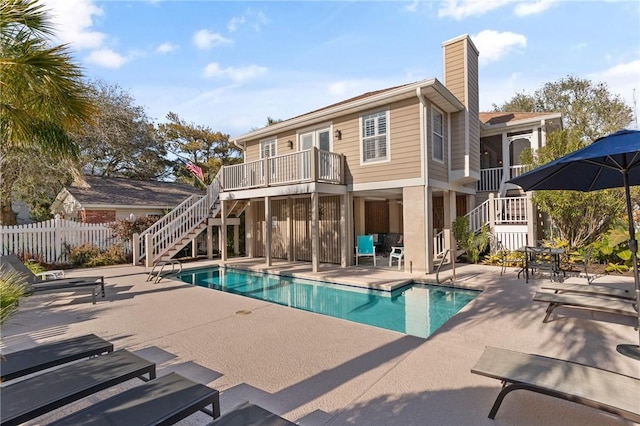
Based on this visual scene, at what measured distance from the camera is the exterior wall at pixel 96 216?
1546cm

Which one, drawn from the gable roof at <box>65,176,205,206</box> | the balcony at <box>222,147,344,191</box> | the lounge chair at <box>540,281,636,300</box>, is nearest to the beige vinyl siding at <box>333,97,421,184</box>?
the balcony at <box>222,147,344,191</box>

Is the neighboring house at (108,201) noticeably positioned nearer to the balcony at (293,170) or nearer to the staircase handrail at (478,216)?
the balcony at (293,170)

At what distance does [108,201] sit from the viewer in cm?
1566

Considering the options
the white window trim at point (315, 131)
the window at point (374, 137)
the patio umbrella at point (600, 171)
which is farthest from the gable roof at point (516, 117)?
the patio umbrella at point (600, 171)

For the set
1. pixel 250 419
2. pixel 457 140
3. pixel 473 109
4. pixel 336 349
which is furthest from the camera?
pixel 473 109

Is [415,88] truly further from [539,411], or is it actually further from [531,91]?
[531,91]

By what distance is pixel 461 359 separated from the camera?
13.5 ft

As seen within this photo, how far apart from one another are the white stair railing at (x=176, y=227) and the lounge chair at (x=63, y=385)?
10242 millimetres

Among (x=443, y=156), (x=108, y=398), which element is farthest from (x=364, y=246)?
(x=108, y=398)

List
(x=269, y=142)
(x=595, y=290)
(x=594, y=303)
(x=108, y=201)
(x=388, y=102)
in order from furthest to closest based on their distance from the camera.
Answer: (x=108, y=201) → (x=269, y=142) → (x=388, y=102) → (x=595, y=290) → (x=594, y=303)

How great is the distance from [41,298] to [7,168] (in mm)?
10092

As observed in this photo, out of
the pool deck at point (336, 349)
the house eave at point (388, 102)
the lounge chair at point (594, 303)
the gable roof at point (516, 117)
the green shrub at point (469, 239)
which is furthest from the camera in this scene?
the gable roof at point (516, 117)

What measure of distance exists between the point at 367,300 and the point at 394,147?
5.05 metres

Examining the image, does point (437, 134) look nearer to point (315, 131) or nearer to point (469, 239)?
point (469, 239)
